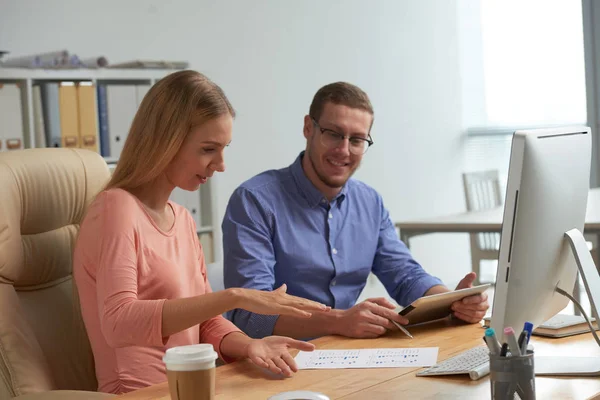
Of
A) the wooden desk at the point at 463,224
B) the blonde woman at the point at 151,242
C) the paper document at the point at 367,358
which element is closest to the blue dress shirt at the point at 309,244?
the blonde woman at the point at 151,242

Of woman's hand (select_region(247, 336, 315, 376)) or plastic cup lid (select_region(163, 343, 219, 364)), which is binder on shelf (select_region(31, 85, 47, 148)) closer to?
woman's hand (select_region(247, 336, 315, 376))

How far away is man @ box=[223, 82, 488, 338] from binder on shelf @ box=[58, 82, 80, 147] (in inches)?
57.5

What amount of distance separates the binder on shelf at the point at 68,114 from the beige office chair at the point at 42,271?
157 centimetres

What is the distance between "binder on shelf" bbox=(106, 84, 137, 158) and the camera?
3.66 meters

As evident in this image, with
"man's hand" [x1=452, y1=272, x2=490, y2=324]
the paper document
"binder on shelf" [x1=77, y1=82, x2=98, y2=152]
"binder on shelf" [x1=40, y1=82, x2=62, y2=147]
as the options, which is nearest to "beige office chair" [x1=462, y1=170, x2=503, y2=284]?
"binder on shelf" [x1=77, y1=82, x2=98, y2=152]

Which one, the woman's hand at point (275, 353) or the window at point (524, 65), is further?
the window at point (524, 65)

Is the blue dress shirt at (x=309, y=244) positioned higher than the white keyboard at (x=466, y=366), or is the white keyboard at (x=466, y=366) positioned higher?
the blue dress shirt at (x=309, y=244)

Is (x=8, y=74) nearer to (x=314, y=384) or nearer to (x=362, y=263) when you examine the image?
(x=362, y=263)

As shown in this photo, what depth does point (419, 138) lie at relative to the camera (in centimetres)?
597

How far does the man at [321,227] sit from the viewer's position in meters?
2.22

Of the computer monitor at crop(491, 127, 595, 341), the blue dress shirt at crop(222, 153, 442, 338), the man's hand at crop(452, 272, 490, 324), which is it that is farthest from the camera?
the blue dress shirt at crop(222, 153, 442, 338)

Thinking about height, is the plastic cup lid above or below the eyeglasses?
below

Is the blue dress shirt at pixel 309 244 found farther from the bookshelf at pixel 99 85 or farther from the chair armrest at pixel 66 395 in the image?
the bookshelf at pixel 99 85

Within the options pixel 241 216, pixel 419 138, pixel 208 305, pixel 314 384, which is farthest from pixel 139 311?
pixel 419 138
